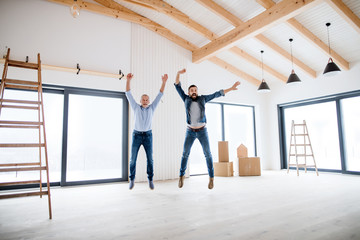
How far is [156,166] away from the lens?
209 inches

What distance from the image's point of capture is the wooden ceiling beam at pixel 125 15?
185 inches

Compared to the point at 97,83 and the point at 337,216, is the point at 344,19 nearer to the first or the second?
→ the point at 337,216

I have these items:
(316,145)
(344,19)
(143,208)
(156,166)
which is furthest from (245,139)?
(143,208)

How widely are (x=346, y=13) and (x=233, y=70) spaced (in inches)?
122

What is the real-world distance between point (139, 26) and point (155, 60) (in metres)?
0.83

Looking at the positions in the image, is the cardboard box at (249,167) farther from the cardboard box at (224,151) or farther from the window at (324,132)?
the window at (324,132)

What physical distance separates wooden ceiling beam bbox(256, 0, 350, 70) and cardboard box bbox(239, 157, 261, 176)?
9.45ft

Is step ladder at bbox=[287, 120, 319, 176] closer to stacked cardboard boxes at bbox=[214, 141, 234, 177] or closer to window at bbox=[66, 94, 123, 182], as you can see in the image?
stacked cardboard boxes at bbox=[214, 141, 234, 177]

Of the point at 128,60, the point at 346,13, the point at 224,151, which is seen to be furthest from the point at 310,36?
the point at 128,60

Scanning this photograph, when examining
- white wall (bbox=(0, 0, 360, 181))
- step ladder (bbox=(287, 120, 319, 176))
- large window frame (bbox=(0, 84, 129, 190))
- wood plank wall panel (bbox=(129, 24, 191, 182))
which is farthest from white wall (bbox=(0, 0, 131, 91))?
step ladder (bbox=(287, 120, 319, 176))

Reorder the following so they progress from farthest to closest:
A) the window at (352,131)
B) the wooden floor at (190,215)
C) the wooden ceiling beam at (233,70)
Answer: the wooden ceiling beam at (233,70), the window at (352,131), the wooden floor at (190,215)

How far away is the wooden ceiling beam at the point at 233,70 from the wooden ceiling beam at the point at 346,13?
9.83 ft

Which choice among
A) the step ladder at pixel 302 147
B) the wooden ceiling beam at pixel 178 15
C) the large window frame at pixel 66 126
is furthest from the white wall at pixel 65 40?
the step ladder at pixel 302 147

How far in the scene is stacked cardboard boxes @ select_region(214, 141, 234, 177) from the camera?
221 inches
